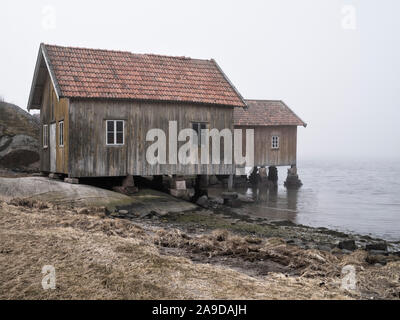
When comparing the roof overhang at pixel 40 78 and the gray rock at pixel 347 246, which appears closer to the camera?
the gray rock at pixel 347 246

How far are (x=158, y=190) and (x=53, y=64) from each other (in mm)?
7625

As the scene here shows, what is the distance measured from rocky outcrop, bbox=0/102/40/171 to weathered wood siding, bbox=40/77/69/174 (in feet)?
11.7

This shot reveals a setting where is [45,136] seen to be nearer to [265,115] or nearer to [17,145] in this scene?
[17,145]

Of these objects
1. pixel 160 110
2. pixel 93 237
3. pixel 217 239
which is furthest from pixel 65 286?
pixel 160 110

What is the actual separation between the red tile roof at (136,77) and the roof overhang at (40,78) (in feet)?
0.53

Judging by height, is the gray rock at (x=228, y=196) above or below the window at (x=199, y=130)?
below

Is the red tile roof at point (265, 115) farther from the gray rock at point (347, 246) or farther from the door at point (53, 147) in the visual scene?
the gray rock at point (347, 246)

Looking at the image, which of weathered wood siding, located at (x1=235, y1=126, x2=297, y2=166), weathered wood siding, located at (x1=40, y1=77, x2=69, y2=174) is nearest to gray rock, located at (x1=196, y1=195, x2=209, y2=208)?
weathered wood siding, located at (x1=40, y1=77, x2=69, y2=174)

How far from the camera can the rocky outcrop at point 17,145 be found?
24.8 metres

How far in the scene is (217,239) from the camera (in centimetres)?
1074

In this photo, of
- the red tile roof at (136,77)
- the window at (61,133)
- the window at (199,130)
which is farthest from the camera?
the window at (199,130)

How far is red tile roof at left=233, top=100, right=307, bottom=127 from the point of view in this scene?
105ft

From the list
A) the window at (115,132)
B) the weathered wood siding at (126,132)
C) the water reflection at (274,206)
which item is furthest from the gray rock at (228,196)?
the window at (115,132)

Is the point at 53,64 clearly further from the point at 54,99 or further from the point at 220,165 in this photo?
the point at 220,165
